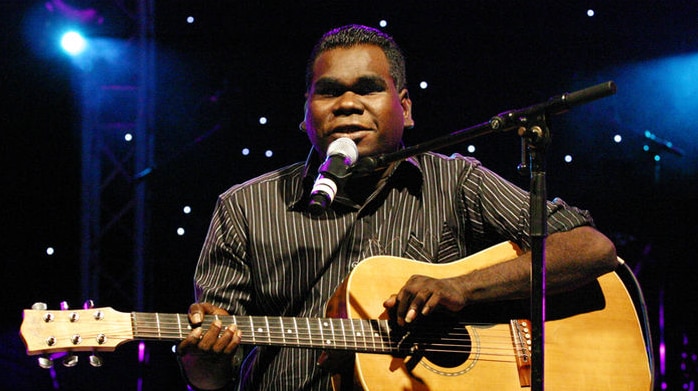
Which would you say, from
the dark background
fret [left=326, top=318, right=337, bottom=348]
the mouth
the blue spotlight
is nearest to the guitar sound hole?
fret [left=326, top=318, right=337, bottom=348]

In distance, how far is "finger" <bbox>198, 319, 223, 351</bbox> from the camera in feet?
9.18

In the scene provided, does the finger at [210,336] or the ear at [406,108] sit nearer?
the finger at [210,336]

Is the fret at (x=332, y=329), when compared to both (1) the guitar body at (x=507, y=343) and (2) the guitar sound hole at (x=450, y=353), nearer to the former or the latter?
(1) the guitar body at (x=507, y=343)

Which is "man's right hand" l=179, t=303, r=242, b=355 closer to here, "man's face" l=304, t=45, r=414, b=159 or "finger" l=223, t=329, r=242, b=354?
"finger" l=223, t=329, r=242, b=354

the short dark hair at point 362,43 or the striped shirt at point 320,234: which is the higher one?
the short dark hair at point 362,43

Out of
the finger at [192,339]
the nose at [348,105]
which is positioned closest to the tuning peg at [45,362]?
the finger at [192,339]

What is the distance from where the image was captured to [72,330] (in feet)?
8.46

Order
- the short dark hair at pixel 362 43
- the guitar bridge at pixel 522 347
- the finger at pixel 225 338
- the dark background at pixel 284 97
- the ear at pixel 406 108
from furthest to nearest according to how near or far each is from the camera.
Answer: the dark background at pixel 284 97
the ear at pixel 406 108
the short dark hair at pixel 362 43
the guitar bridge at pixel 522 347
the finger at pixel 225 338

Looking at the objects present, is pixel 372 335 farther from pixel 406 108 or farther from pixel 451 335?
pixel 406 108

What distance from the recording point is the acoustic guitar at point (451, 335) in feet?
9.31

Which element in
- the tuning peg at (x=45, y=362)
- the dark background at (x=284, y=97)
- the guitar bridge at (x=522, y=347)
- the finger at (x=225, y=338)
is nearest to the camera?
the tuning peg at (x=45, y=362)

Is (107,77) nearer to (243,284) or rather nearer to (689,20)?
(243,284)

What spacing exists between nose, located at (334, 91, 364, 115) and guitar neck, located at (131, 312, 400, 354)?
97 cm

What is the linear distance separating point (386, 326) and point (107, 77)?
13.9ft
